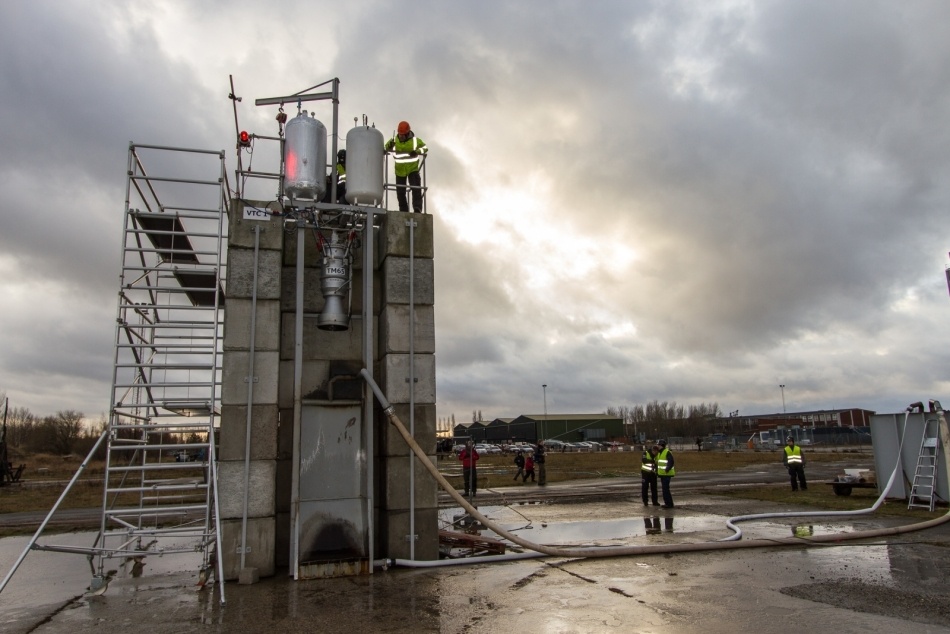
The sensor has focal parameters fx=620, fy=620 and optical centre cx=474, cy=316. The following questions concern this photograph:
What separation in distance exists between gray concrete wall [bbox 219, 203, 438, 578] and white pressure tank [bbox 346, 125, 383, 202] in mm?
439

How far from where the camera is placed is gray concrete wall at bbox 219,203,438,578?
8.48m

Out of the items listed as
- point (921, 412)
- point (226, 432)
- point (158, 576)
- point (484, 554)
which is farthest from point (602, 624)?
point (921, 412)

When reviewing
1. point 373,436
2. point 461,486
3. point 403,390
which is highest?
point 403,390

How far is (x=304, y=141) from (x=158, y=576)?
6.50 meters

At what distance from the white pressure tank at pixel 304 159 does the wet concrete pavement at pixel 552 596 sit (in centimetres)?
537

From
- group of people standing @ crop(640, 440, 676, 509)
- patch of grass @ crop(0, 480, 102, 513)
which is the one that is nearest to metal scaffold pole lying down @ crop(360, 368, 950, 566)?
group of people standing @ crop(640, 440, 676, 509)

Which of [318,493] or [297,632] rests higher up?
[318,493]

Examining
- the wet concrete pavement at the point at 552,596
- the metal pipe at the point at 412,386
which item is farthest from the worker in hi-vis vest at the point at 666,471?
the metal pipe at the point at 412,386

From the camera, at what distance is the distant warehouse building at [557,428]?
109 metres

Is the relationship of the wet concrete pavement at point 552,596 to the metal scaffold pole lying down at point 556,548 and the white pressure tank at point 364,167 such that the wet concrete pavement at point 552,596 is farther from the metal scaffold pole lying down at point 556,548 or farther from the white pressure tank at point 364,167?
the white pressure tank at point 364,167

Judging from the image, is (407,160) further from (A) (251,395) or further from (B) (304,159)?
(A) (251,395)

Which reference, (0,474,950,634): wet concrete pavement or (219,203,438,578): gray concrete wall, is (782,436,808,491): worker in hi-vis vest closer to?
(0,474,950,634): wet concrete pavement

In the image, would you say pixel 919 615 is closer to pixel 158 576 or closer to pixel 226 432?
pixel 226 432

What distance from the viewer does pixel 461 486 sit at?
75.8ft
